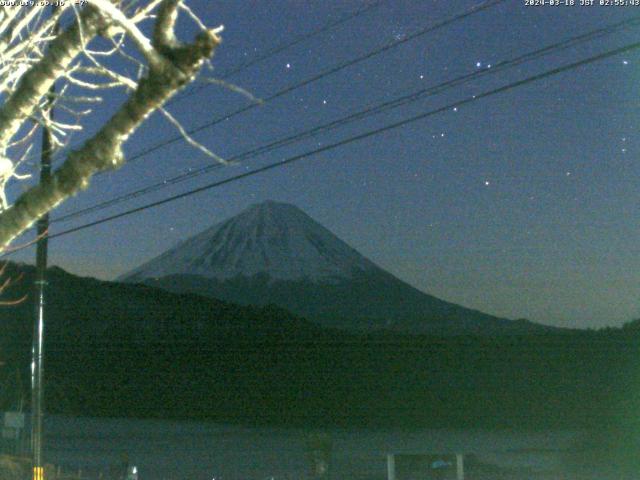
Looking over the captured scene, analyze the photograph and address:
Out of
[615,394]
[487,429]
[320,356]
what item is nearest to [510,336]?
[487,429]

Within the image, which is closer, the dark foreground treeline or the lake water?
the lake water

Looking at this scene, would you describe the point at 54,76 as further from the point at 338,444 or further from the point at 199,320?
the point at 199,320

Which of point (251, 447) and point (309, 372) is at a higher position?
point (309, 372)

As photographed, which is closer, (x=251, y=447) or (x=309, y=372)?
(x=251, y=447)

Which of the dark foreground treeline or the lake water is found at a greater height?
the dark foreground treeline
